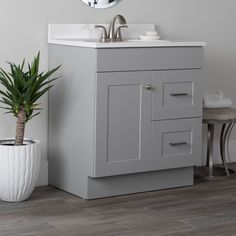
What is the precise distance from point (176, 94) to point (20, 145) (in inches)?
36.5

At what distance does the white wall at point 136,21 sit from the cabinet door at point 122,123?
0.50m

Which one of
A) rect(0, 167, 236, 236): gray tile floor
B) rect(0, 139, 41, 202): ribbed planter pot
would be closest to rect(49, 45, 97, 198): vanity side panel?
rect(0, 167, 236, 236): gray tile floor

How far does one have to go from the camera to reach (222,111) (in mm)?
4301

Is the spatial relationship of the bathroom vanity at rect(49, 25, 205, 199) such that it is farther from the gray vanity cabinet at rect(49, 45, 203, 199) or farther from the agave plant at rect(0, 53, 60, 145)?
the agave plant at rect(0, 53, 60, 145)

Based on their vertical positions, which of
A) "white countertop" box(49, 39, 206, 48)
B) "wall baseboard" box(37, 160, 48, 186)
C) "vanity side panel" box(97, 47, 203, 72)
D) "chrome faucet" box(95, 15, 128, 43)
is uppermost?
"chrome faucet" box(95, 15, 128, 43)

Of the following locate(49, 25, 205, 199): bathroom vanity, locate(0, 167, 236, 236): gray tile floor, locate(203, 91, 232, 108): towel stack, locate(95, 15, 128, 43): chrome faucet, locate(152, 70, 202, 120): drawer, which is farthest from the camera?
locate(203, 91, 232, 108): towel stack

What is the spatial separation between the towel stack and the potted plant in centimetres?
106

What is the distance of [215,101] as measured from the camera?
172 inches

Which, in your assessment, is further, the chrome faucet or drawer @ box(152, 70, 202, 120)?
the chrome faucet

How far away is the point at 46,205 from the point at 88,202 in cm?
23

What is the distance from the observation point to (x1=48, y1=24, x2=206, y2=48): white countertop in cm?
378

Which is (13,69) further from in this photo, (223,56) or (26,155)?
(223,56)

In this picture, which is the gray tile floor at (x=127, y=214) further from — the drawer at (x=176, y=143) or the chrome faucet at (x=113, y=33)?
the chrome faucet at (x=113, y=33)

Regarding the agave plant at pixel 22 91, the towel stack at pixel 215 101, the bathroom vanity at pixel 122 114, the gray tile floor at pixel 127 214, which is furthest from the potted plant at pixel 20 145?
the towel stack at pixel 215 101
